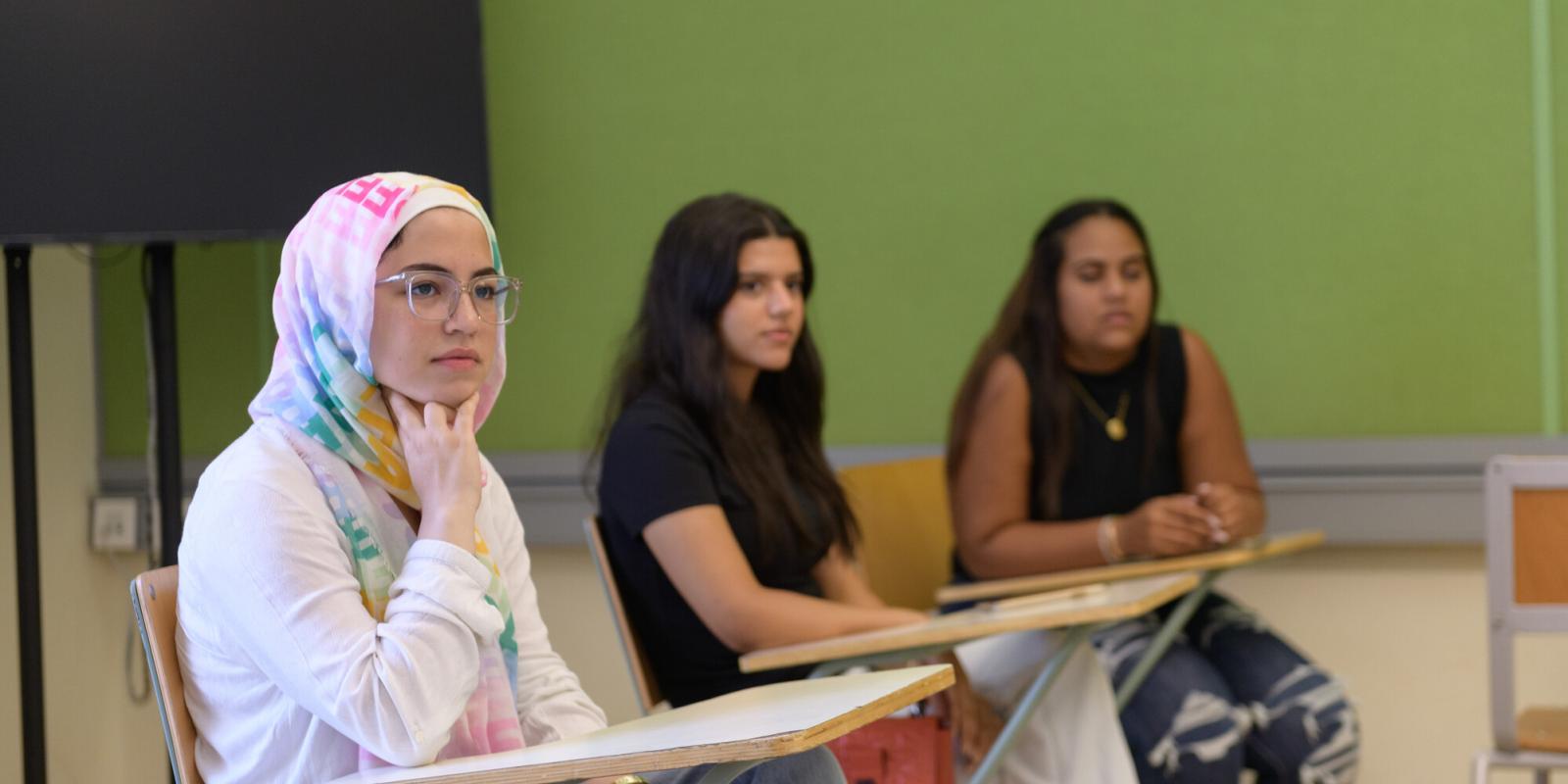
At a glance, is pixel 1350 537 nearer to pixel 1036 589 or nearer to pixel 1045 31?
pixel 1036 589

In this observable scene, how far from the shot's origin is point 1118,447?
3.24 m

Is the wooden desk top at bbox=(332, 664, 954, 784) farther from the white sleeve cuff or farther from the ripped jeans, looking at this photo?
the ripped jeans

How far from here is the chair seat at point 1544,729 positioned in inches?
98.2

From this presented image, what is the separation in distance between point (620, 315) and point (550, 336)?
17 centimetres

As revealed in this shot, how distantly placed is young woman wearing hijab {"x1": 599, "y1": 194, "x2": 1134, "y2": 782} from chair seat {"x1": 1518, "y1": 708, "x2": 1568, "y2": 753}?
0.60m

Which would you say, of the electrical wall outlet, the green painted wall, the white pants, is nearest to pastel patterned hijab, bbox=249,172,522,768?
the white pants

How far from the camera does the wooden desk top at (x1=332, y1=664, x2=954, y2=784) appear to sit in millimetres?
1309

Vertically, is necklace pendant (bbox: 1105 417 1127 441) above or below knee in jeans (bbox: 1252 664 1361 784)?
above

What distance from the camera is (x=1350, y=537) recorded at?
11.3 ft

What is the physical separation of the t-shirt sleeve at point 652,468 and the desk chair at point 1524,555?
1.13 meters

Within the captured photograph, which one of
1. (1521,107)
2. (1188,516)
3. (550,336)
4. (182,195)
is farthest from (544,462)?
(1521,107)

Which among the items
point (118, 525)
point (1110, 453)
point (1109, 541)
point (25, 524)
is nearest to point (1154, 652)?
point (1109, 541)

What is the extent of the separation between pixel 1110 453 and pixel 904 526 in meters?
0.42

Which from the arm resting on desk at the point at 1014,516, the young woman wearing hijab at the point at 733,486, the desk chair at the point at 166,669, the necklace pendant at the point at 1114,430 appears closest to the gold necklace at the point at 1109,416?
the necklace pendant at the point at 1114,430
